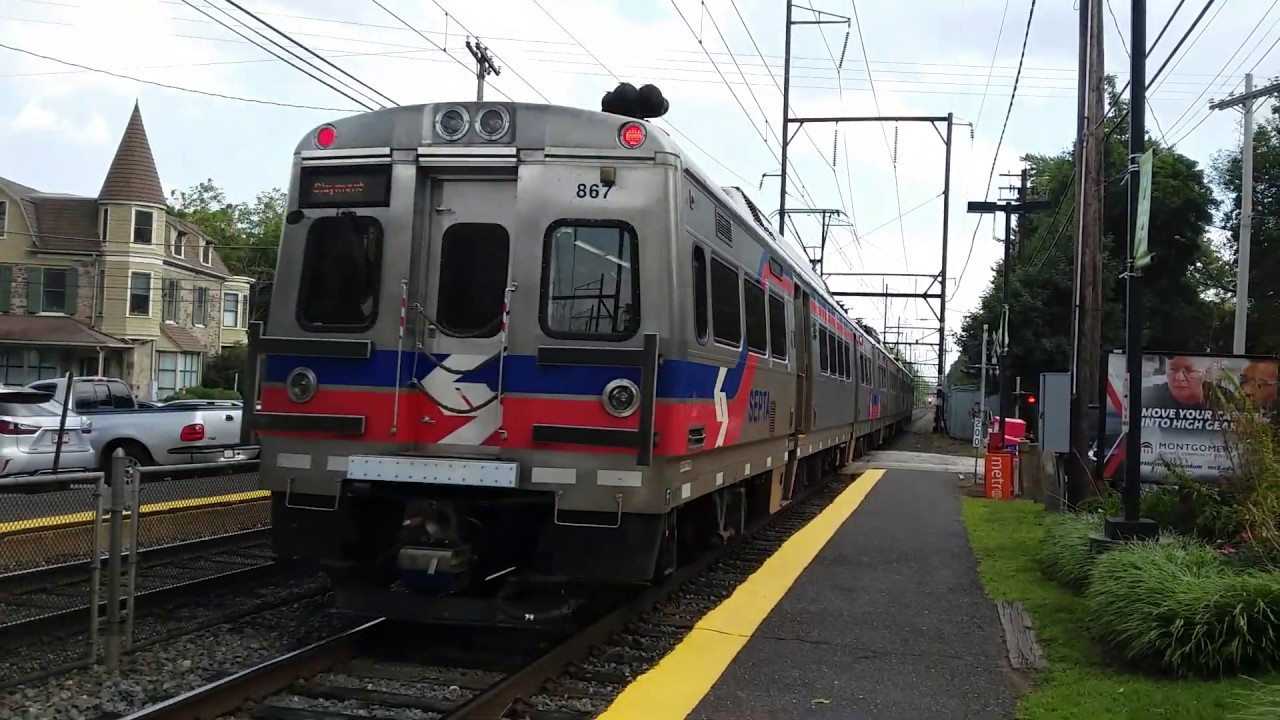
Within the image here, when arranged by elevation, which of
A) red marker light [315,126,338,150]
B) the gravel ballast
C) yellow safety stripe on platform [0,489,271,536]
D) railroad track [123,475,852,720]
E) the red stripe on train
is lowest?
the gravel ballast

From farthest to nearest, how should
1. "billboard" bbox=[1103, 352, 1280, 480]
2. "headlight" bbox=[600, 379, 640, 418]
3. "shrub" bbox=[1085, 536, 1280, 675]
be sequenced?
"billboard" bbox=[1103, 352, 1280, 480] < "headlight" bbox=[600, 379, 640, 418] < "shrub" bbox=[1085, 536, 1280, 675]

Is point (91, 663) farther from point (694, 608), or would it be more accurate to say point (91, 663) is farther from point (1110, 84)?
point (1110, 84)

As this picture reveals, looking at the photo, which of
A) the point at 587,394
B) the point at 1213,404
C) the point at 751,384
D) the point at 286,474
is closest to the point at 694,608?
the point at 751,384

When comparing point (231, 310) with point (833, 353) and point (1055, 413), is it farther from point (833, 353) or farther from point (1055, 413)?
point (1055, 413)

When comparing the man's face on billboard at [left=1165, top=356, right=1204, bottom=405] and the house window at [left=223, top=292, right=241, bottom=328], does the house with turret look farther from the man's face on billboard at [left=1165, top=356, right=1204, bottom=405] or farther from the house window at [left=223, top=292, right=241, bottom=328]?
the man's face on billboard at [left=1165, top=356, right=1204, bottom=405]

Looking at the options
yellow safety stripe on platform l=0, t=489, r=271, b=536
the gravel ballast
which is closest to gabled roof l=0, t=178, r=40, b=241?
yellow safety stripe on platform l=0, t=489, r=271, b=536

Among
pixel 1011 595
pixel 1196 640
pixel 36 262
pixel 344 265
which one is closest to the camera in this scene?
pixel 1196 640

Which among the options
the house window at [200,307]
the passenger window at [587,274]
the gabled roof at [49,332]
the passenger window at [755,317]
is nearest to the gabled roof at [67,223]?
the gabled roof at [49,332]

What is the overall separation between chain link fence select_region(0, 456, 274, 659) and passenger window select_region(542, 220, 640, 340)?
2508mm

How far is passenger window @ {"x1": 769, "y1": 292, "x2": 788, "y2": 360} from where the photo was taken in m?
9.88

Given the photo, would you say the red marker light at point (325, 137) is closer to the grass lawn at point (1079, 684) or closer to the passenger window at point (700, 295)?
the passenger window at point (700, 295)

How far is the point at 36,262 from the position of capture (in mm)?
37219

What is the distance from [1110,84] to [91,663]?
4368cm

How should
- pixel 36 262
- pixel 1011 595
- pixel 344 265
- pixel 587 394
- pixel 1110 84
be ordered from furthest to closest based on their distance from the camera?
pixel 1110 84 < pixel 36 262 < pixel 1011 595 < pixel 344 265 < pixel 587 394
